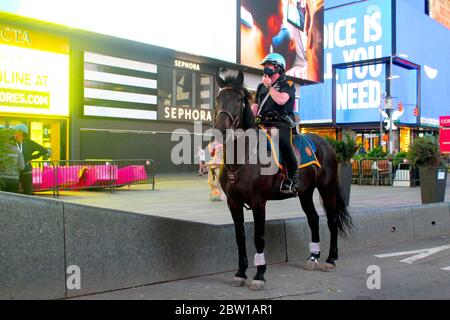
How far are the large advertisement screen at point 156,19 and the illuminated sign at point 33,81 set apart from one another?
184 cm

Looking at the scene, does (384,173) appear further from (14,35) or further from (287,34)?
(14,35)

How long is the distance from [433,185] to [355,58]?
1830 inches

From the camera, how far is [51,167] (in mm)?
15234

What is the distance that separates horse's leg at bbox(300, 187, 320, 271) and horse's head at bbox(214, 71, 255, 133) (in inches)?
72.2

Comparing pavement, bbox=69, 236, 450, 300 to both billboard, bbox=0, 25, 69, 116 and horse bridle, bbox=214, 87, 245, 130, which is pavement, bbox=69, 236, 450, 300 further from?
billboard, bbox=0, 25, 69, 116

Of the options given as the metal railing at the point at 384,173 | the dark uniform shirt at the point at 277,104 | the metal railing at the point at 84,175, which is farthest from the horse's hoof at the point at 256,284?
the metal railing at the point at 384,173

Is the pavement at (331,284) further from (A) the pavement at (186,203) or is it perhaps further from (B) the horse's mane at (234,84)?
(A) the pavement at (186,203)

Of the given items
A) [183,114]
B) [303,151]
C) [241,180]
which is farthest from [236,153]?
[183,114]

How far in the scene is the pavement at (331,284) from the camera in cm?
541

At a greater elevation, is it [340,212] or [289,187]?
[289,187]

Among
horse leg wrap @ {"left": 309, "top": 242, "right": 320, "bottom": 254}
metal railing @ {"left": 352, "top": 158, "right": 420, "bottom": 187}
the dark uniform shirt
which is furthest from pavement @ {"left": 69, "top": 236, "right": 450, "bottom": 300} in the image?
metal railing @ {"left": 352, "top": 158, "right": 420, "bottom": 187}

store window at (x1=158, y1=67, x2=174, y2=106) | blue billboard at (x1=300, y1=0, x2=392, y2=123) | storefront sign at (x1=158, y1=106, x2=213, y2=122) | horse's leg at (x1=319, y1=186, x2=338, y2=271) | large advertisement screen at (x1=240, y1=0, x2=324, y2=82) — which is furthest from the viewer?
blue billboard at (x1=300, y1=0, x2=392, y2=123)

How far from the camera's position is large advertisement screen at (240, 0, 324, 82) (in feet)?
101

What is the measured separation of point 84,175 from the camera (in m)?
16.6
